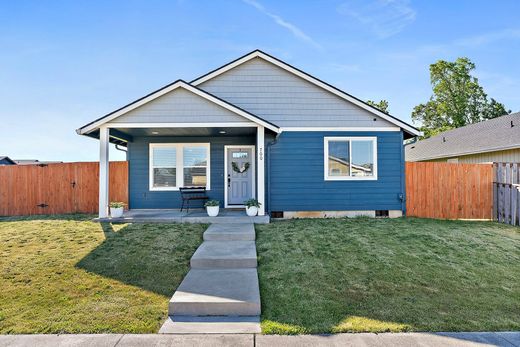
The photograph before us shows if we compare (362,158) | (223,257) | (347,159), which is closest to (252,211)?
(223,257)

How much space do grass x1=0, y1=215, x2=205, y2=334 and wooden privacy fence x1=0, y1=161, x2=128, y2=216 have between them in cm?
288

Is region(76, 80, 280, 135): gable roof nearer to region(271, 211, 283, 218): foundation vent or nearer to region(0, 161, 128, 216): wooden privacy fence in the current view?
region(0, 161, 128, 216): wooden privacy fence

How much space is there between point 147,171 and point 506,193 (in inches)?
463

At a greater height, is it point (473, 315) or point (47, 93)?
point (47, 93)

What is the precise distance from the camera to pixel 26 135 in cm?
1823

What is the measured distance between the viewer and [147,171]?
9.95m

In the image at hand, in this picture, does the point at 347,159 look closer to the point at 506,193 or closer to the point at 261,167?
the point at 261,167

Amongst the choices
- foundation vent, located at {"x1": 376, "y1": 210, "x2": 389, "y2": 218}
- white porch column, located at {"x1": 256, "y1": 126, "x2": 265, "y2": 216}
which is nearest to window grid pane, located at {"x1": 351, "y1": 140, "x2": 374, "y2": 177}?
foundation vent, located at {"x1": 376, "y1": 210, "x2": 389, "y2": 218}

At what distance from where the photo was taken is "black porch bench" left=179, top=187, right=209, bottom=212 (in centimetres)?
923

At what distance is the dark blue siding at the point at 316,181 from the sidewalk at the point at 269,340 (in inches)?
246

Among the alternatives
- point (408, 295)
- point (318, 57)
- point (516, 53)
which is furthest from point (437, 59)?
point (408, 295)

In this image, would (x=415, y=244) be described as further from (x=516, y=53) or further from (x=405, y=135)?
(x=516, y=53)

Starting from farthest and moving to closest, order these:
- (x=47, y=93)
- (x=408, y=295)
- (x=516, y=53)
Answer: (x=516, y=53) → (x=47, y=93) → (x=408, y=295)

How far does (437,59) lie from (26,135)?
1382 inches
